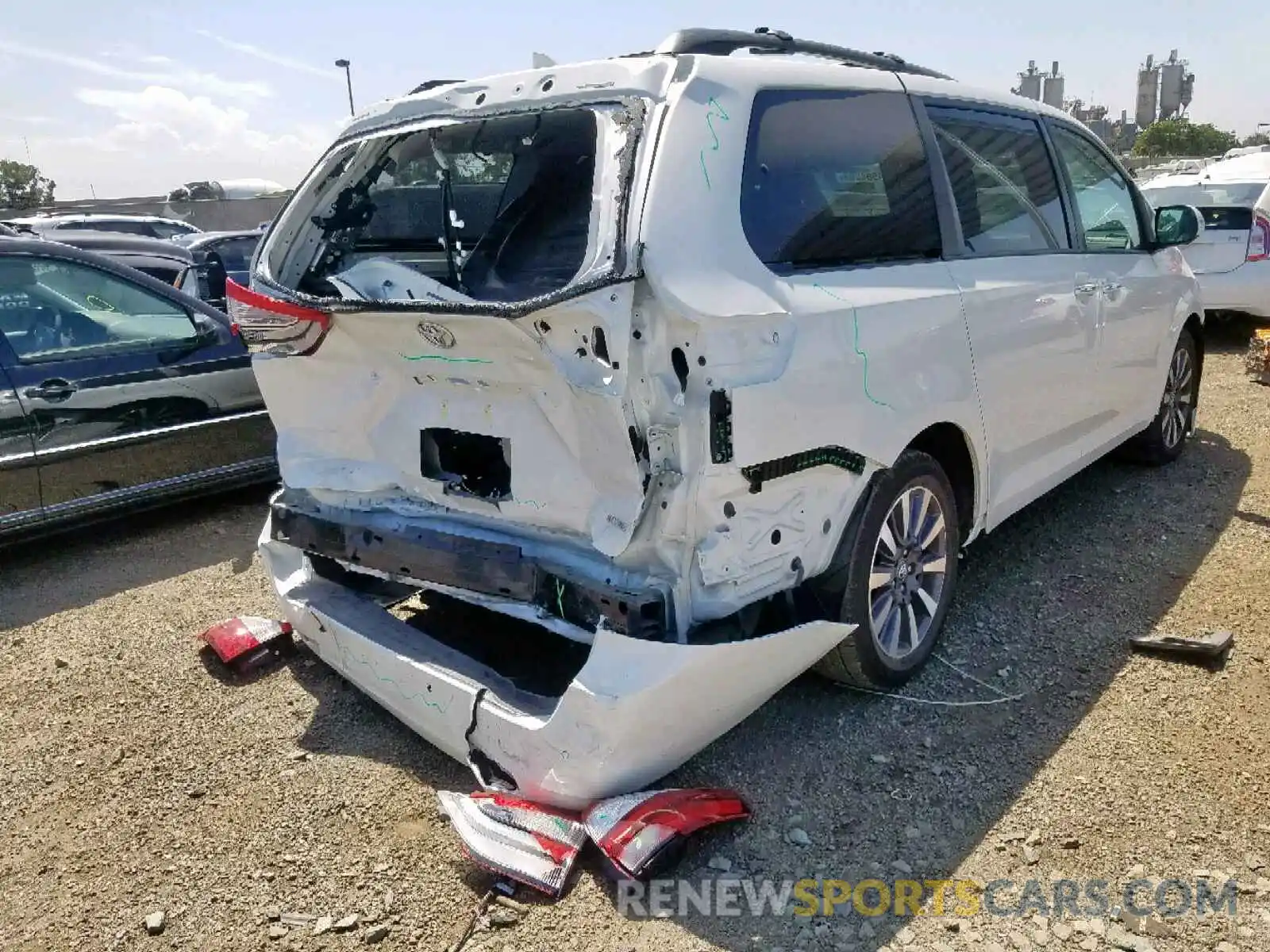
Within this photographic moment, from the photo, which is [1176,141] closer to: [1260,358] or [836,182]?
[1260,358]

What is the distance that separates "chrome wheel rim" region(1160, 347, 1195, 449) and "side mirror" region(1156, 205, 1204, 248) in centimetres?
66

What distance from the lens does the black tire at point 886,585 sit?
303 centimetres

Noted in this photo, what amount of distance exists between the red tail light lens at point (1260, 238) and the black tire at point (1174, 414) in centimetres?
378

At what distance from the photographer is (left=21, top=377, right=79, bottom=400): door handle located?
475 centimetres

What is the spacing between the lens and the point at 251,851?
9.14 ft

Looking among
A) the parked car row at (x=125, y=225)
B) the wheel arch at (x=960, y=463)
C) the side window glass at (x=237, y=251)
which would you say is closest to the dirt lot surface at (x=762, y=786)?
the wheel arch at (x=960, y=463)

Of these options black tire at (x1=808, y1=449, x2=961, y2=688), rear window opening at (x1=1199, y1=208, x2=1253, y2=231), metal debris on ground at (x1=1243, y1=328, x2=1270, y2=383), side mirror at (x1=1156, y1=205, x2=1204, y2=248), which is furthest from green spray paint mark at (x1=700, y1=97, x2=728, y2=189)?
rear window opening at (x1=1199, y1=208, x2=1253, y2=231)

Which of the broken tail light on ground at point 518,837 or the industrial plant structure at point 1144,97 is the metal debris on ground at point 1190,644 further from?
the industrial plant structure at point 1144,97

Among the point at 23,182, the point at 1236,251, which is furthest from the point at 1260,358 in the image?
the point at 23,182

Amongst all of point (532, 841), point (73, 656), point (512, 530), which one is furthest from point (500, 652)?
point (73, 656)

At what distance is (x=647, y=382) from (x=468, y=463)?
776 mm

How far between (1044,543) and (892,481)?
76.1 inches

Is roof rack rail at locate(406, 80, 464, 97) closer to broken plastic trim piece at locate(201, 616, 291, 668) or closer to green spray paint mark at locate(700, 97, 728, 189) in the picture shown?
green spray paint mark at locate(700, 97, 728, 189)

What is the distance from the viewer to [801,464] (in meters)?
2.74
